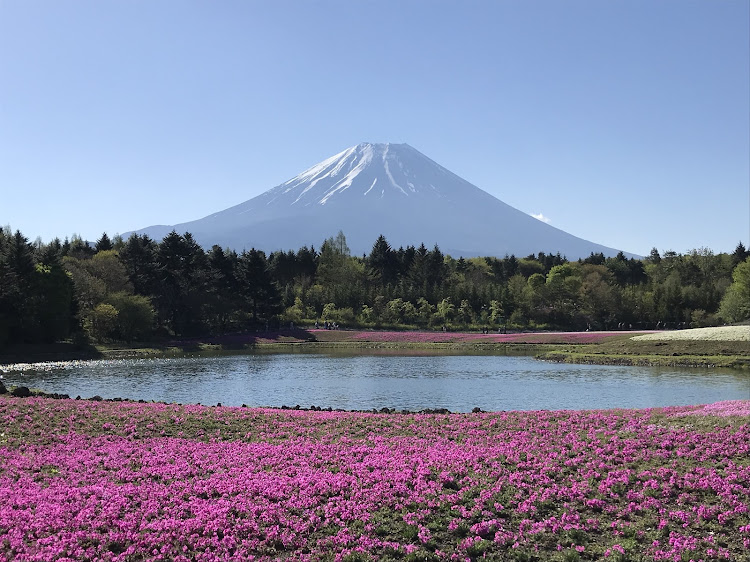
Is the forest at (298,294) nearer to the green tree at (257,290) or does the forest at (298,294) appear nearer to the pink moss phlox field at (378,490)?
the green tree at (257,290)

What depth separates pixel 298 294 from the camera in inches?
4360

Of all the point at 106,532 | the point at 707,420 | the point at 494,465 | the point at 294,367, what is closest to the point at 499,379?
the point at 294,367

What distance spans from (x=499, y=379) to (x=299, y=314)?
6536cm

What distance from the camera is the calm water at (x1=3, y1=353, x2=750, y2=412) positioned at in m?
30.7

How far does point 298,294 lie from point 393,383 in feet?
241

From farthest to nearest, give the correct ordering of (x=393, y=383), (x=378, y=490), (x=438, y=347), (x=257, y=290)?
1. (x=257, y=290)
2. (x=438, y=347)
3. (x=393, y=383)
4. (x=378, y=490)

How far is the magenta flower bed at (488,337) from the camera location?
71.6 meters

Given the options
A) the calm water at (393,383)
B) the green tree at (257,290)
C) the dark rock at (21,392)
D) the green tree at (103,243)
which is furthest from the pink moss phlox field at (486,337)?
the dark rock at (21,392)

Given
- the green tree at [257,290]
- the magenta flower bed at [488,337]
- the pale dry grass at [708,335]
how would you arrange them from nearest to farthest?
the pale dry grass at [708,335] → the magenta flower bed at [488,337] → the green tree at [257,290]

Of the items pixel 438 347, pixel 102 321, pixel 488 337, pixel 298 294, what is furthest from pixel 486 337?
pixel 102 321

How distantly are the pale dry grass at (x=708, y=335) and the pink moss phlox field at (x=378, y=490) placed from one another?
41148 mm

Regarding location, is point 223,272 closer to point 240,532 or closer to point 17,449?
point 17,449

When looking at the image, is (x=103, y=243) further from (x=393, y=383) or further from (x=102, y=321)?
(x=393, y=383)

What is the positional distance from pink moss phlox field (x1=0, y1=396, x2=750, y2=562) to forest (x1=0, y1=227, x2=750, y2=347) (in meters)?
48.2
